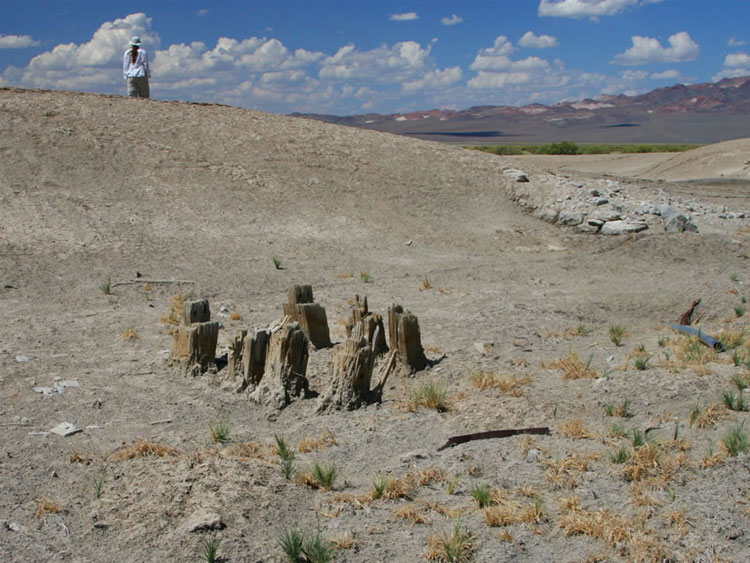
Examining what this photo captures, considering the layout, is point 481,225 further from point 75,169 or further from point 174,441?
point 174,441

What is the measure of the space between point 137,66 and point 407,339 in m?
12.3

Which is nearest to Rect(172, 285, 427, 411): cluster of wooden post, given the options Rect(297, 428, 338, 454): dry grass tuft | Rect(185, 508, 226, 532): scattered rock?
Rect(297, 428, 338, 454): dry grass tuft

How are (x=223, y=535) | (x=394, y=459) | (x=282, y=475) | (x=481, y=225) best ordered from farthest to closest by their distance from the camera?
(x=481, y=225) < (x=394, y=459) < (x=282, y=475) < (x=223, y=535)

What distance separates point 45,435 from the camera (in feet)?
16.5

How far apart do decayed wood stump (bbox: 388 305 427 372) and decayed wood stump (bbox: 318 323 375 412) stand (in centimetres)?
64

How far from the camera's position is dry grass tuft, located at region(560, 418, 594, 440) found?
489 centimetres

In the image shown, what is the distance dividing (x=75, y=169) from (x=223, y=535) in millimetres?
11125

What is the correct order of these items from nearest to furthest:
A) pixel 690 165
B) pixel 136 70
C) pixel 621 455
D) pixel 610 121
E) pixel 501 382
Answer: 1. pixel 621 455
2. pixel 501 382
3. pixel 136 70
4. pixel 690 165
5. pixel 610 121

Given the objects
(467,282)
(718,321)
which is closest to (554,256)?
(467,282)

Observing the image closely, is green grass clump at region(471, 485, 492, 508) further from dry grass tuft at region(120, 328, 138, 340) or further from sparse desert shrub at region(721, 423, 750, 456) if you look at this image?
dry grass tuft at region(120, 328, 138, 340)

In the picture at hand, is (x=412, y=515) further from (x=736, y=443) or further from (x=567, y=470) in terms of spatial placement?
(x=736, y=443)

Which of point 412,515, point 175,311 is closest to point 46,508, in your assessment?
point 412,515

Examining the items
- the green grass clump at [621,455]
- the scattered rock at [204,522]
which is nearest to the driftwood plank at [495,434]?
the green grass clump at [621,455]

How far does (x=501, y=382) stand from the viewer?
19.0 ft
